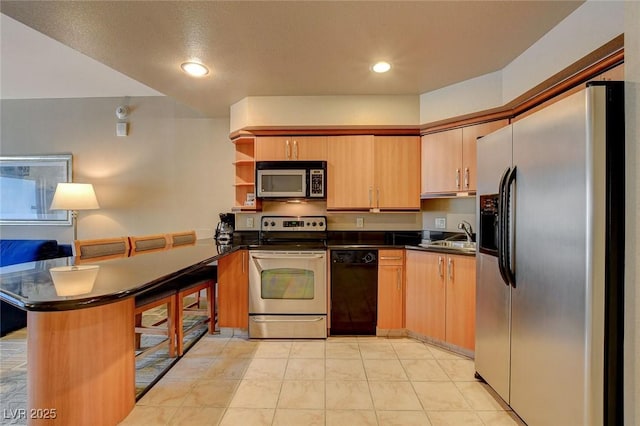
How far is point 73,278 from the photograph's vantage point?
142 cm

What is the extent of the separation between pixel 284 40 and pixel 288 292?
2074mm

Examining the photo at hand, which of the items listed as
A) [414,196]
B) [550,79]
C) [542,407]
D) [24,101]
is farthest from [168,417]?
[24,101]

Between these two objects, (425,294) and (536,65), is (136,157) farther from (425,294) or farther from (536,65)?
(536,65)

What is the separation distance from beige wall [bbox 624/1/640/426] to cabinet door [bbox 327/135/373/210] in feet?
6.42

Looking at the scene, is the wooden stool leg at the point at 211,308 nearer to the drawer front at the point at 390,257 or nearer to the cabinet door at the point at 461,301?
the drawer front at the point at 390,257

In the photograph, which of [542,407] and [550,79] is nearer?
[542,407]

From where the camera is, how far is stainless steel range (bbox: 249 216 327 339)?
2676 millimetres

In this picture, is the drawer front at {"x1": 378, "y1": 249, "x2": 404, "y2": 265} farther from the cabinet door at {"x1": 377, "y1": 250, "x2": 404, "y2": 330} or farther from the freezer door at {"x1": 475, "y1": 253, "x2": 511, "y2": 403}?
the freezer door at {"x1": 475, "y1": 253, "x2": 511, "y2": 403}

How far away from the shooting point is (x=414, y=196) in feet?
9.59

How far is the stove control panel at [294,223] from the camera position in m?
3.21

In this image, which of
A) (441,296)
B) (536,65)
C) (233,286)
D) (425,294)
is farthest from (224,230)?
(536,65)

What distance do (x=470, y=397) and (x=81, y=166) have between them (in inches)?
190

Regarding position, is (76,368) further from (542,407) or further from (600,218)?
(600,218)

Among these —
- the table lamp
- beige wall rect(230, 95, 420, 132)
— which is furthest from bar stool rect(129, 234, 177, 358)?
beige wall rect(230, 95, 420, 132)
